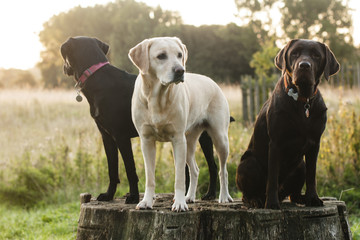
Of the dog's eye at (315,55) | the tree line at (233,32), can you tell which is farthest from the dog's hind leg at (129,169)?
the tree line at (233,32)

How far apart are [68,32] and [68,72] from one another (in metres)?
34.7

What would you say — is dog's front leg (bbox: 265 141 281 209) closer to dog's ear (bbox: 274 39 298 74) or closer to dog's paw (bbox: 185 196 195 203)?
dog's ear (bbox: 274 39 298 74)

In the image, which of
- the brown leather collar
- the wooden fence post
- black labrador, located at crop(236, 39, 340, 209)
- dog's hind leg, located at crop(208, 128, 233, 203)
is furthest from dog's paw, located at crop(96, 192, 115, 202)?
the wooden fence post

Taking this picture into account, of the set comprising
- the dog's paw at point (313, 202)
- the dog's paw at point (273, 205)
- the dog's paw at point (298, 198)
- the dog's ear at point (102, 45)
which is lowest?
the dog's paw at point (298, 198)

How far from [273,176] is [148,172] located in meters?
0.96

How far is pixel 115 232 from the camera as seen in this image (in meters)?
3.14

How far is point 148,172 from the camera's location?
318 centimetres

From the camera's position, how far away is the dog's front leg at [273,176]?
2.97 m

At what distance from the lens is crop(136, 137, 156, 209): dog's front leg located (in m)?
3.11

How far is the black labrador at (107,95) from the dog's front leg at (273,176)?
1.15 meters

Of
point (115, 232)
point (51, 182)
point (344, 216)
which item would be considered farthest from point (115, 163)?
point (51, 182)

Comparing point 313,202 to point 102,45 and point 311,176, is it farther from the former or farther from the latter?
point 102,45

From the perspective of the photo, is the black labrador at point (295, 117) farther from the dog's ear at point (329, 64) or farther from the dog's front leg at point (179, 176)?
the dog's front leg at point (179, 176)

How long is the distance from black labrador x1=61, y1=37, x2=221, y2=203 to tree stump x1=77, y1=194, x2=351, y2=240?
1.39 ft
